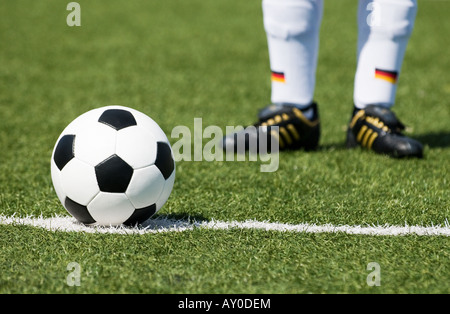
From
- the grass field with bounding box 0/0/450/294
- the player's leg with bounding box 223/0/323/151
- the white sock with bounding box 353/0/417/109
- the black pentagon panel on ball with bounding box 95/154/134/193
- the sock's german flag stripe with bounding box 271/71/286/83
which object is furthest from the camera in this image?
the sock's german flag stripe with bounding box 271/71/286/83

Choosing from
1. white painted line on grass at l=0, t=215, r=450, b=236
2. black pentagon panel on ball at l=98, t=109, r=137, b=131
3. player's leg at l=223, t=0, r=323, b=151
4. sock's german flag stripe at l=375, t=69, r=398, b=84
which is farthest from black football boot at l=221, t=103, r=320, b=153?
black pentagon panel on ball at l=98, t=109, r=137, b=131

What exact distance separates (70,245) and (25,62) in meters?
5.69

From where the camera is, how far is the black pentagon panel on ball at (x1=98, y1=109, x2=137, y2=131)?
10.8 feet

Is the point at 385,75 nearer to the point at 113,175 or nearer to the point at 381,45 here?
the point at 381,45

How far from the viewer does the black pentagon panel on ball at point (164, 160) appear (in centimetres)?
328

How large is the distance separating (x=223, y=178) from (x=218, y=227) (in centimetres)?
98

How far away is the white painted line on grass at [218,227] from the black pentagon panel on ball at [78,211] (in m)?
0.05

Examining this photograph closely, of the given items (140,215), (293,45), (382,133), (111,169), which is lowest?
(382,133)

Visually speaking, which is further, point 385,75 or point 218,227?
point 385,75

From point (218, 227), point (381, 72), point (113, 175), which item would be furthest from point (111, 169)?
point (381, 72)

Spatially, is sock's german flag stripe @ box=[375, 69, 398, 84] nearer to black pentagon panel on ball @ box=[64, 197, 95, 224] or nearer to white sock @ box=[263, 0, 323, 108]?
white sock @ box=[263, 0, 323, 108]

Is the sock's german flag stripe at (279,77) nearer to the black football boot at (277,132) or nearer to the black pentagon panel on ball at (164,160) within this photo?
the black football boot at (277,132)

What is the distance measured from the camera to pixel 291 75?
16.0 ft
